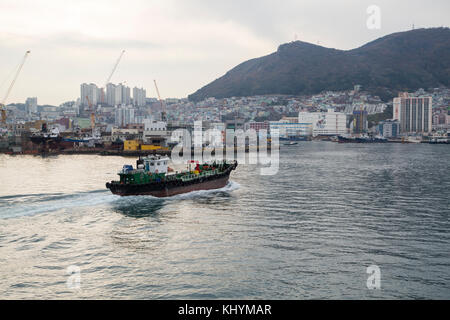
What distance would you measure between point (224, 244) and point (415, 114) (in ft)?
530

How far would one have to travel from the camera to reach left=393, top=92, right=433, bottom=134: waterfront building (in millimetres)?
154500

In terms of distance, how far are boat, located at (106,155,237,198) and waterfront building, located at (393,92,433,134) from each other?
146760 mm

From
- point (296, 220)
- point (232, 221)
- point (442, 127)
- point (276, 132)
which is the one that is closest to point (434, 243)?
point (296, 220)

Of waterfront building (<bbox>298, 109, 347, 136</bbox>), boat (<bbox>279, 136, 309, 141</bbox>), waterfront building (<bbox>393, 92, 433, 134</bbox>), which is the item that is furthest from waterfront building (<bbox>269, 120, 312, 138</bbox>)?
waterfront building (<bbox>393, 92, 433, 134</bbox>)

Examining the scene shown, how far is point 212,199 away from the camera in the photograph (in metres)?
23.5

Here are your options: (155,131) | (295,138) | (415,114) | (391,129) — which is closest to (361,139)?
(391,129)

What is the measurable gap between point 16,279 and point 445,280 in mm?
11605

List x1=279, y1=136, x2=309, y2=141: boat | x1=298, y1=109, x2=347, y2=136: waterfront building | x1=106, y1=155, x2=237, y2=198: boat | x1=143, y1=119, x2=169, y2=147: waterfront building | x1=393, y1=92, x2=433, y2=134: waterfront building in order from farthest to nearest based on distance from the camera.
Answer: x1=298, y1=109, x2=347, y2=136: waterfront building
x1=393, y1=92, x2=433, y2=134: waterfront building
x1=279, y1=136, x2=309, y2=141: boat
x1=143, y1=119, x2=169, y2=147: waterfront building
x1=106, y1=155, x2=237, y2=198: boat

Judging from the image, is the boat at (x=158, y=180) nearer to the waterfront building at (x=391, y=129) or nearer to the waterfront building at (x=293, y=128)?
the waterfront building at (x=391, y=129)

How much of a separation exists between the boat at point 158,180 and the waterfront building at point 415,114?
5778 inches

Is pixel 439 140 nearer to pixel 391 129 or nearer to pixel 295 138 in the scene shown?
pixel 391 129

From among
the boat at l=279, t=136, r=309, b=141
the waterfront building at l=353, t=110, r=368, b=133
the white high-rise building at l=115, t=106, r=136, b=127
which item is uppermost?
the white high-rise building at l=115, t=106, r=136, b=127

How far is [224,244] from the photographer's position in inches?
561

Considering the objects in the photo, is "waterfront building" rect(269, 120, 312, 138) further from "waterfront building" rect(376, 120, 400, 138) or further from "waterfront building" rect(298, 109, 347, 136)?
"waterfront building" rect(376, 120, 400, 138)
